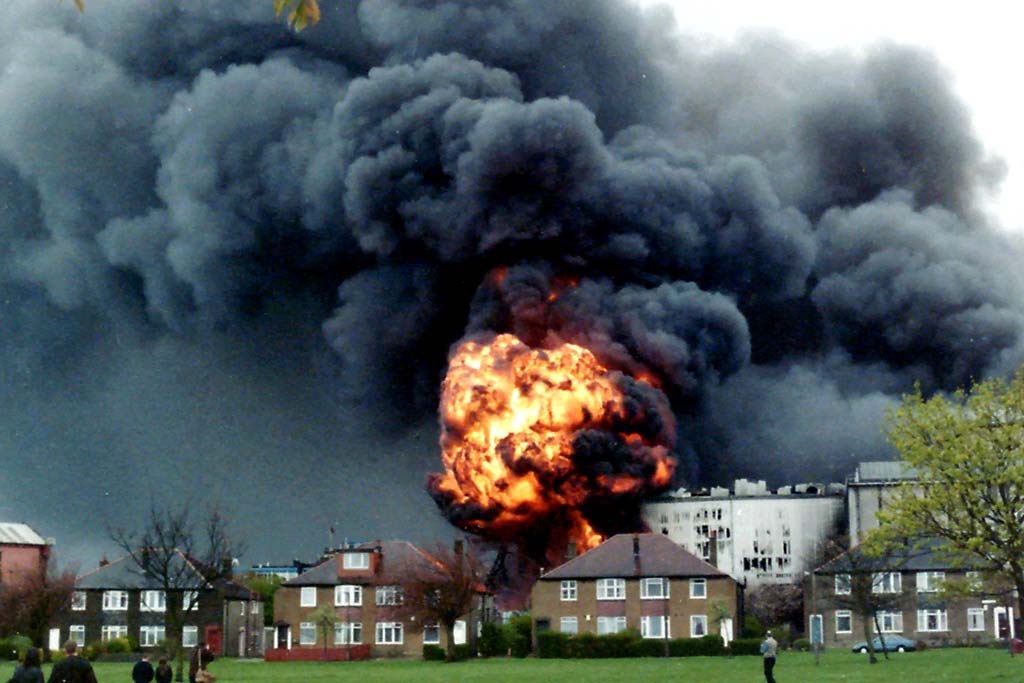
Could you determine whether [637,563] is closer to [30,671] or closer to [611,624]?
[611,624]

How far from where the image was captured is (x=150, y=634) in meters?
79.8

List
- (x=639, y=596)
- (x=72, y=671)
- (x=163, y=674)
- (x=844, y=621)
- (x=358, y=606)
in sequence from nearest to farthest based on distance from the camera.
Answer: (x=72, y=671), (x=163, y=674), (x=844, y=621), (x=639, y=596), (x=358, y=606)

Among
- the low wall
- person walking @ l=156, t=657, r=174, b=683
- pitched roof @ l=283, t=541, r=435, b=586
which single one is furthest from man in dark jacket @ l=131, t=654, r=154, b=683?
pitched roof @ l=283, t=541, r=435, b=586

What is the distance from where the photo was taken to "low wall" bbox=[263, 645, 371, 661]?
2813 inches

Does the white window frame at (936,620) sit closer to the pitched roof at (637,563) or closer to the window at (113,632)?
the pitched roof at (637,563)

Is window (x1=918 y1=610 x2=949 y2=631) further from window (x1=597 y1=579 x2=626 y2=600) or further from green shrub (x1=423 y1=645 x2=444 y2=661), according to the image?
green shrub (x1=423 y1=645 x2=444 y2=661)

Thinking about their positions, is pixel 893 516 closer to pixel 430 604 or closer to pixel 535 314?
pixel 430 604

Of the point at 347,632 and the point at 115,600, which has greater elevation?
the point at 115,600

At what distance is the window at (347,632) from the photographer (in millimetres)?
77750

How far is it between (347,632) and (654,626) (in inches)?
661

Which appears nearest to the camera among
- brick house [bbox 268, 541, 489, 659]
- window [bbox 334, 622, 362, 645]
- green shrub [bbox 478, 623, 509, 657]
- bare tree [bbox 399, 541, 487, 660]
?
bare tree [bbox 399, 541, 487, 660]

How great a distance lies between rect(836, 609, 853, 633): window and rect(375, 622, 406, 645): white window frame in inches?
911

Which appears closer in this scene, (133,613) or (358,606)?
(358,606)

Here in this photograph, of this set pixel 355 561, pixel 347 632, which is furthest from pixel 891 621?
pixel 355 561
